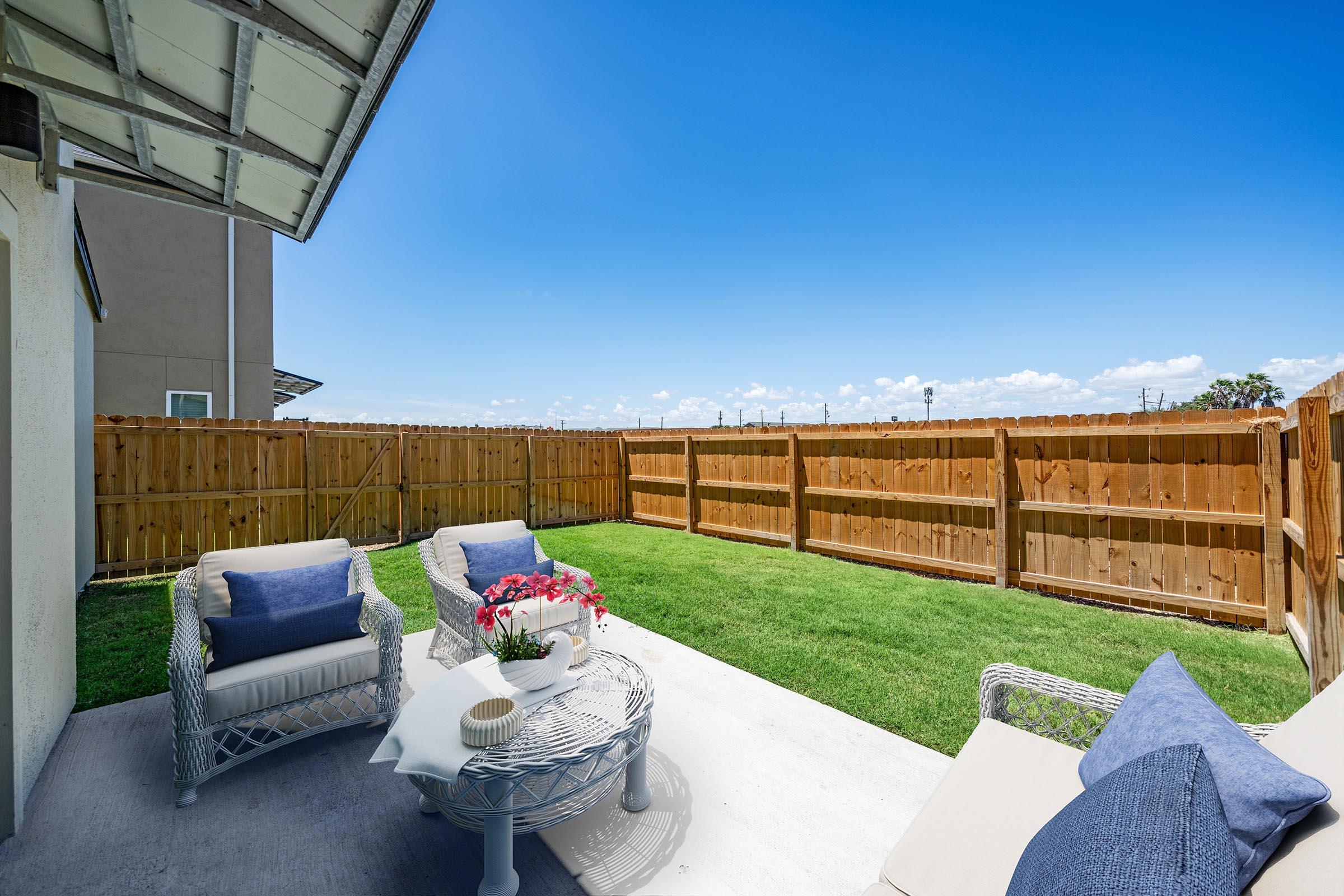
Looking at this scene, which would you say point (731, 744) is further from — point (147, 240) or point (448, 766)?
point (147, 240)

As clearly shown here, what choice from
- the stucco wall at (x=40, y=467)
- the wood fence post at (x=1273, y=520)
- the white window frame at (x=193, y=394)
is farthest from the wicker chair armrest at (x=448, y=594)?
the white window frame at (x=193, y=394)

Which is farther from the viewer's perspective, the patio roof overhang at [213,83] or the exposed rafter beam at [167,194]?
the exposed rafter beam at [167,194]

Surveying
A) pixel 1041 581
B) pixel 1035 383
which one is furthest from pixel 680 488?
pixel 1035 383

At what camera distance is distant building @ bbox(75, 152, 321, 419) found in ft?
27.5

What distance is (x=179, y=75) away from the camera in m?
2.39

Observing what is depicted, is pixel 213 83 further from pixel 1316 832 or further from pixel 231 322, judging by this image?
pixel 231 322

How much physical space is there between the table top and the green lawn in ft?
Result: 4.71

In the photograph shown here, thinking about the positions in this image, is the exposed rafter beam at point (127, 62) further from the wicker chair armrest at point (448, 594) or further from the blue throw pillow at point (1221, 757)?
the blue throw pillow at point (1221, 757)

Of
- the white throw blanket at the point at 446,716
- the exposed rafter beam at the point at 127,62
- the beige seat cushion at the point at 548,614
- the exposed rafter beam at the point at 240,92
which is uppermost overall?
the exposed rafter beam at the point at 127,62

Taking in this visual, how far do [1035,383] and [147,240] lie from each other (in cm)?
4582

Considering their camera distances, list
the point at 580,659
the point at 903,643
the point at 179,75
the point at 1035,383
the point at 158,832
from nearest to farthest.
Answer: the point at 158,832 < the point at 179,75 < the point at 580,659 < the point at 903,643 < the point at 1035,383

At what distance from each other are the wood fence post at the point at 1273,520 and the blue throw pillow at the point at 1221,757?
12.4 ft

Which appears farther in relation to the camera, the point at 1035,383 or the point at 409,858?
the point at 1035,383

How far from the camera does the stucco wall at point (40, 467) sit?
7.57 ft
